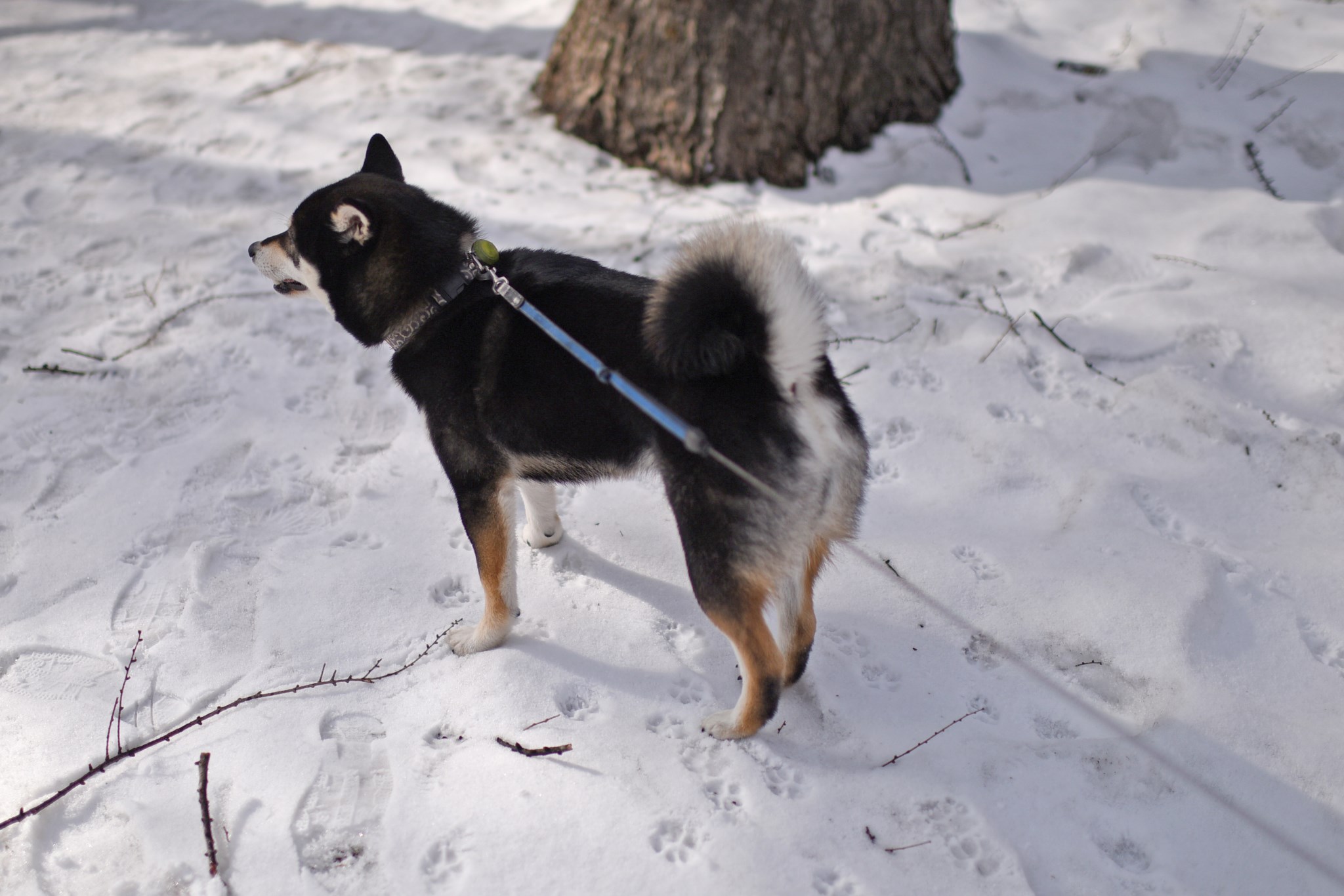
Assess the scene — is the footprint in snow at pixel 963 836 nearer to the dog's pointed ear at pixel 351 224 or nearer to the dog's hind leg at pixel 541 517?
the dog's hind leg at pixel 541 517

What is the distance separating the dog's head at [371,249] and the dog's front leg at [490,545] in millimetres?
565

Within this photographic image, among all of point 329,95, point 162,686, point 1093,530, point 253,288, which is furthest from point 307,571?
point 329,95

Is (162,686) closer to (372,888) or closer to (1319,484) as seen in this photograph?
(372,888)

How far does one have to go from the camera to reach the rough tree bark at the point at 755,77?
4.14m

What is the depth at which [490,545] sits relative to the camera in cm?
234

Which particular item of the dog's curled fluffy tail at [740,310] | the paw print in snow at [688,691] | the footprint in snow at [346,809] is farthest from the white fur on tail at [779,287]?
the footprint in snow at [346,809]

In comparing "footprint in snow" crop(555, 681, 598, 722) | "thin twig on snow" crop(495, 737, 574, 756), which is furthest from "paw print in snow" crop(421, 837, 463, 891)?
"footprint in snow" crop(555, 681, 598, 722)

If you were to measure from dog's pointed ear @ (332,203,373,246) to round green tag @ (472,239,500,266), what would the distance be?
346mm

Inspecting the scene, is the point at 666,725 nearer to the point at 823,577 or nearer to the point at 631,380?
the point at 823,577

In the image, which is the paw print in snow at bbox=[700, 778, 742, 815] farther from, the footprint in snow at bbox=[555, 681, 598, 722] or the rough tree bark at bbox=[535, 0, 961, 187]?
the rough tree bark at bbox=[535, 0, 961, 187]

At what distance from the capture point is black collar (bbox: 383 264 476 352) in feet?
7.60

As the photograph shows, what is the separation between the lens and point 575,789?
2049 millimetres

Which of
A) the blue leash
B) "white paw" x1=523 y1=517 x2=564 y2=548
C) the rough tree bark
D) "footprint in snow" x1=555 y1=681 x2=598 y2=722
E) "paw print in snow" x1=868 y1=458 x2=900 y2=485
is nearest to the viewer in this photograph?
the blue leash

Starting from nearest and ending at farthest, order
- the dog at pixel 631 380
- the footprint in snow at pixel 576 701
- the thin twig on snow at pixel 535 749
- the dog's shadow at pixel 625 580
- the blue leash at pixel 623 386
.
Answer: the blue leash at pixel 623 386 → the dog at pixel 631 380 → the thin twig on snow at pixel 535 749 → the footprint in snow at pixel 576 701 → the dog's shadow at pixel 625 580
